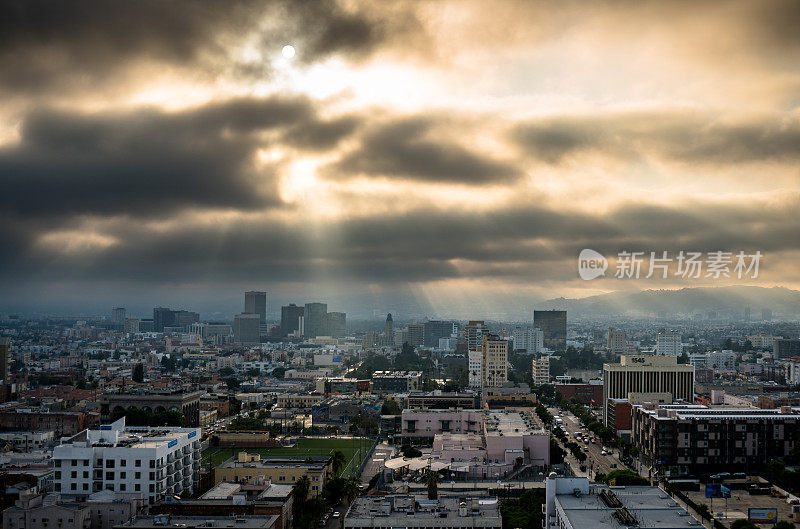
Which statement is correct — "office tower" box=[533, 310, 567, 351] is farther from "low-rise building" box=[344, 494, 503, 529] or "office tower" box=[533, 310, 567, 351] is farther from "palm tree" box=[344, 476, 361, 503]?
"low-rise building" box=[344, 494, 503, 529]

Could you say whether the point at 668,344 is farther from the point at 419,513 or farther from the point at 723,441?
the point at 419,513

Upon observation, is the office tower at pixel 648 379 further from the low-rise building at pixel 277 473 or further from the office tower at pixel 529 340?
the office tower at pixel 529 340

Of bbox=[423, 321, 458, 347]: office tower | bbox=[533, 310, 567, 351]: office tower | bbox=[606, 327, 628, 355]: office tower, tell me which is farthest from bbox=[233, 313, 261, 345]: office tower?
bbox=[606, 327, 628, 355]: office tower

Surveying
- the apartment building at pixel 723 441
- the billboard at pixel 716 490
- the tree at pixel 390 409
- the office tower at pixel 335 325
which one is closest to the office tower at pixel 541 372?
the tree at pixel 390 409

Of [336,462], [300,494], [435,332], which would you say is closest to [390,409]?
[336,462]

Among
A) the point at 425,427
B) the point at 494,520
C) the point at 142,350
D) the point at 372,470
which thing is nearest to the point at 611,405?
the point at 425,427

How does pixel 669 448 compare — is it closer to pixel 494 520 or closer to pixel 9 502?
pixel 494 520
